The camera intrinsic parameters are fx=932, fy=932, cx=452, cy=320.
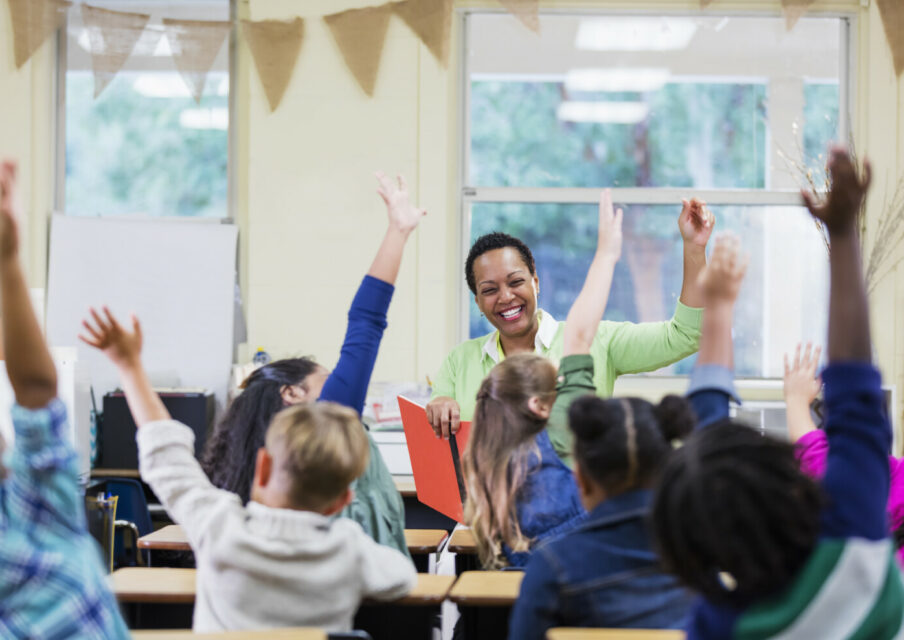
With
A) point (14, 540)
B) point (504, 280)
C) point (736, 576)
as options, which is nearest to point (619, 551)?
point (736, 576)

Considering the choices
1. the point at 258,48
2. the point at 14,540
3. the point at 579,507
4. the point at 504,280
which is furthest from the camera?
the point at 258,48

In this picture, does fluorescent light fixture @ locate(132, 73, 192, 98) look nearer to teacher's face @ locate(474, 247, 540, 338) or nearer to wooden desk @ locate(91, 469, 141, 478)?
wooden desk @ locate(91, 469, 141, 478)

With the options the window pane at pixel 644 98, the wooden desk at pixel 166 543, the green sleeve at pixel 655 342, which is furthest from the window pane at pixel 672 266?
the wooden desk at pixel 166 543

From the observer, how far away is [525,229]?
4883mm

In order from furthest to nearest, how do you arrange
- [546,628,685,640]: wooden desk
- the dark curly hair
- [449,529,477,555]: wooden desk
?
[449,529,477,555]: wooden desk < the dark curly hair < [546,628,685,640]: wooden desk

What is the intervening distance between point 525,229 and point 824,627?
4045 mm

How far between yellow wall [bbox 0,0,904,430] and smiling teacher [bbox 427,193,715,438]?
194cm

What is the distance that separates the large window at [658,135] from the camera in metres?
4.79

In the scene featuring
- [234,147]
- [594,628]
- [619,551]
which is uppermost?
[234,147]

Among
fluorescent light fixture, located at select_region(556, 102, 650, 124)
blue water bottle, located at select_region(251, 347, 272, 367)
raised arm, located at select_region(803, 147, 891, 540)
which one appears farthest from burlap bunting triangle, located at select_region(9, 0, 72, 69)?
raised arm, located at select_region(803, 147, 891, 540)

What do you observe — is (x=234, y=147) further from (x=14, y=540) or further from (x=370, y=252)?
(x=14, y=540)

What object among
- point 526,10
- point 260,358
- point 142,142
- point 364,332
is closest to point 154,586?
point 364,332

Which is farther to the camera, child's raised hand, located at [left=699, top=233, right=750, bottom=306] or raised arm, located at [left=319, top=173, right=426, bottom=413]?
raised arm, located at [left=319, top=173, right=426, bottom=413]

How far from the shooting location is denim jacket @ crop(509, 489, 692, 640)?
1.24 meters
